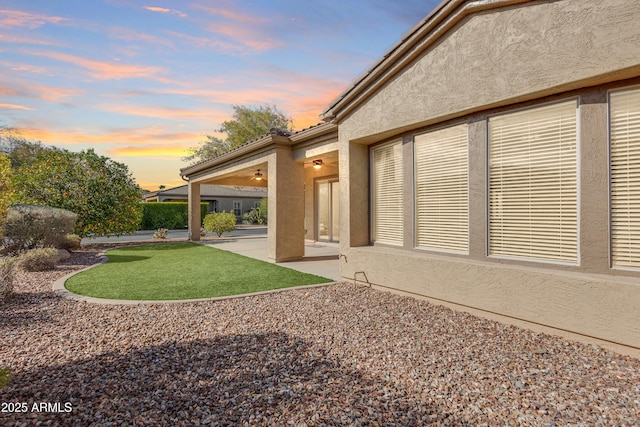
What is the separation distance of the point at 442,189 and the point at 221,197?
34663 millimetres

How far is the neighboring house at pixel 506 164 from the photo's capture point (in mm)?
3924

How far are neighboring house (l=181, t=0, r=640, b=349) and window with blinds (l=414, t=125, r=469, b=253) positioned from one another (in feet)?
0.08

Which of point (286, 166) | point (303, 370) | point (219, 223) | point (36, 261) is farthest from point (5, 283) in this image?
point (219, 223)

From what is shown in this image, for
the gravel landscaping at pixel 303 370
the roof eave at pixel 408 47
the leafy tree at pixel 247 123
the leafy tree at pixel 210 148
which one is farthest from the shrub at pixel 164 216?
the roof eave at pixel 408 47

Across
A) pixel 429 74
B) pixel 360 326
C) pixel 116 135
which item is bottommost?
pixel 360 326

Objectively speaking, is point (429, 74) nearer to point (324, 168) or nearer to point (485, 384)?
point (485, 384)

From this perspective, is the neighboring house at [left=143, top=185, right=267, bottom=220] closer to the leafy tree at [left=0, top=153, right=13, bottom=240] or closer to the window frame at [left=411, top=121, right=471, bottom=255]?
the leafy tree at [left=0, top=153, right=13, bottom=240]

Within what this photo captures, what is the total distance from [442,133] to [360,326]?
392cm

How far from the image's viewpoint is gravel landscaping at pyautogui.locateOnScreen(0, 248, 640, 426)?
2689 mm

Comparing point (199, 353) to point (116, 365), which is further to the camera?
point (199, 353)

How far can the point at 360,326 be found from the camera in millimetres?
4855

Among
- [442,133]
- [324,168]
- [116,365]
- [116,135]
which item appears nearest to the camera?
[116,365]

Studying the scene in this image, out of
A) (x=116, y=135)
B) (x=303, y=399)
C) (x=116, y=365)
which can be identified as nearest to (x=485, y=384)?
(x=303, y=399)

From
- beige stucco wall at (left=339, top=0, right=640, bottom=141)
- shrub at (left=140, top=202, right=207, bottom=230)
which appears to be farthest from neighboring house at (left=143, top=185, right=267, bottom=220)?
beige stucco wall at (left=339, top=0, right=640, bottom=141)
